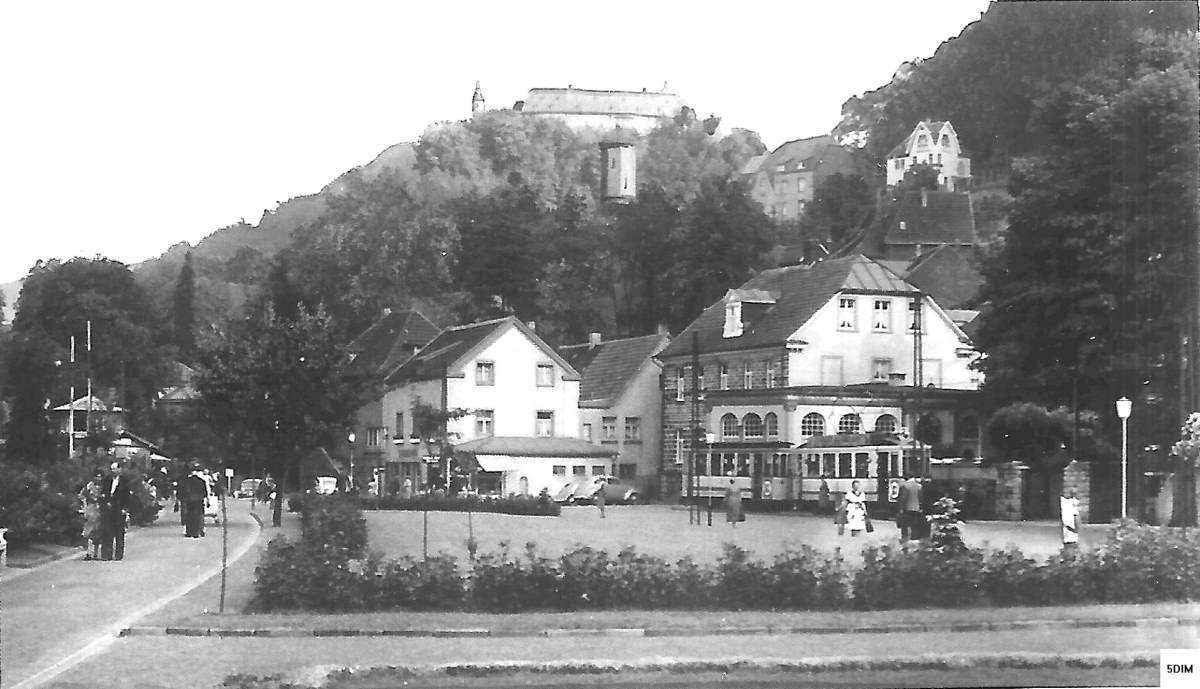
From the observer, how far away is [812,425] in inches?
400

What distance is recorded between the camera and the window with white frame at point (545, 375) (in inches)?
392

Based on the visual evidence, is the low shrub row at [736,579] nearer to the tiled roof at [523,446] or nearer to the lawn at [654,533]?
the lawn at [654,533]

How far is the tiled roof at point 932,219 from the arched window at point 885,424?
0.93 m

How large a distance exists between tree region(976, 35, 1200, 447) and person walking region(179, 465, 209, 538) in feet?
13.6

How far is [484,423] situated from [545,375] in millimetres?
403

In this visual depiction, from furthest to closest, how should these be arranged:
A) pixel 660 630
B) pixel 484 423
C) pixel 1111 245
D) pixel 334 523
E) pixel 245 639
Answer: pixel 1111 245 < pixel 484 423 < pixel 334 523 < pixel 660 630 < pixel 245 639

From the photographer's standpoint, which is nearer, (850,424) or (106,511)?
(106,511)

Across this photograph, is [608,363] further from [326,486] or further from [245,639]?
[245,639]

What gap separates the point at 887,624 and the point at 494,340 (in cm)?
246

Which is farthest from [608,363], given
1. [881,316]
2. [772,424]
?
[881,316]

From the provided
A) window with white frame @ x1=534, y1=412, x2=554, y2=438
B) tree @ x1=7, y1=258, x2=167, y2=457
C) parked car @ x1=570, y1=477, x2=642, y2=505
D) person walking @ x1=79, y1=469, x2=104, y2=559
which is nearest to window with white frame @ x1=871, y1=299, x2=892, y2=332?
parked car @ x1=570, y1=477, x2=642, y2=505

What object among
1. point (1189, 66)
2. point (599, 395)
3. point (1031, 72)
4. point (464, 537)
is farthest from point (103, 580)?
point (1189, 66)

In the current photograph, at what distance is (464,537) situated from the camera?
969cm

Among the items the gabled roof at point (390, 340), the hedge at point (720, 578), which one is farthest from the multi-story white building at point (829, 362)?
the gabled roof at point (390, 340)
